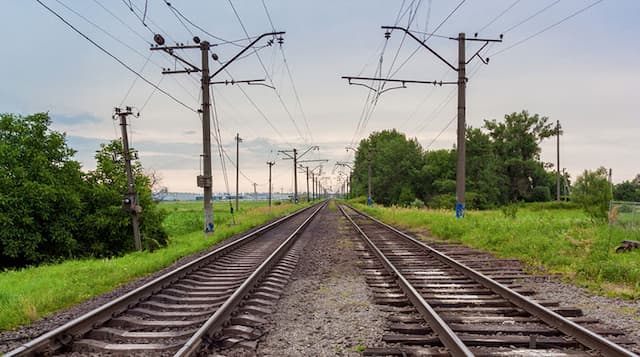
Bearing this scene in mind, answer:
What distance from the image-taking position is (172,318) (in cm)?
662

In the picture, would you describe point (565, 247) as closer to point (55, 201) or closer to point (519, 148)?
point (55, 201)

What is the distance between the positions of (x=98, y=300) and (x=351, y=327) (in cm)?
464

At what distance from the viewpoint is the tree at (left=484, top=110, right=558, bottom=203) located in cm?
A: 8438

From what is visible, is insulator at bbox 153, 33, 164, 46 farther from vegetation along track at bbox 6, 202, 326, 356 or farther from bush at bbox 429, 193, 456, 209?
bush at bbox 429, 193, 456, 209

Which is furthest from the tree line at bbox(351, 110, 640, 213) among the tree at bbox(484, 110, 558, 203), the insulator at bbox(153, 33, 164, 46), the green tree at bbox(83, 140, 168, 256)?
the insulator at bbox(153, 33, 164, 46)


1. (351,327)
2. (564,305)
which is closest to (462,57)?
(564,305)

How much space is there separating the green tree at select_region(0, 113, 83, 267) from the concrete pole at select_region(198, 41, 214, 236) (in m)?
7.97

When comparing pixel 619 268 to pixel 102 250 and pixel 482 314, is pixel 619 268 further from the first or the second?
pixel 102 250

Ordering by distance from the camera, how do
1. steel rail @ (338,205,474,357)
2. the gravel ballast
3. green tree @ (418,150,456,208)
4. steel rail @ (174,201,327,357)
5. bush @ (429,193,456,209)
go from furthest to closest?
green tree @ (418,150,456,208) → bush @ (429,193,456,209) → the gravel ballast → steel rail @ (174,201,327,357) → steel rail @ (338,205,474,357)

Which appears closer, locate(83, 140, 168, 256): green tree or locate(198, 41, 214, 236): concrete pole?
locate(198, 41, 214, 236): concrete pole

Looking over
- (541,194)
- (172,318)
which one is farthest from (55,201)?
(541,194)

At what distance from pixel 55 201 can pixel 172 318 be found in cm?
1994

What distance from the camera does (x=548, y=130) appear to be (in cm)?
8375

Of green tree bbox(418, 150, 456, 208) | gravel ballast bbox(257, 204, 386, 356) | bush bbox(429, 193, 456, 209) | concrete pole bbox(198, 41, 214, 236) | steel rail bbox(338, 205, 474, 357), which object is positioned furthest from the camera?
green tree bbox(418, 150, 456, 208)
